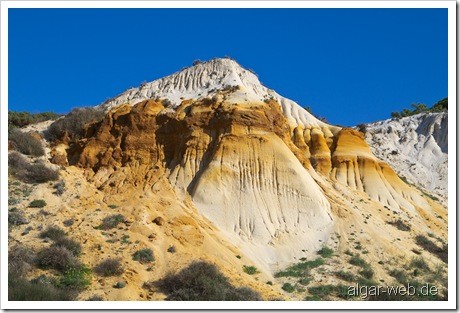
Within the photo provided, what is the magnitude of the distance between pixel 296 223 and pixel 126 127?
1109 cm

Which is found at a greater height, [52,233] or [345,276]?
[52,233]

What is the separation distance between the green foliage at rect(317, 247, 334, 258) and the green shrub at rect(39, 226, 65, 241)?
38.2 feet

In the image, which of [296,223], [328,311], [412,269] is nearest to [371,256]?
[412,269]

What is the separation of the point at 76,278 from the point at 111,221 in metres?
4.66

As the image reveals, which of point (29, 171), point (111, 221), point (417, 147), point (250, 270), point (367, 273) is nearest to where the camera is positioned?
point (250, 270)

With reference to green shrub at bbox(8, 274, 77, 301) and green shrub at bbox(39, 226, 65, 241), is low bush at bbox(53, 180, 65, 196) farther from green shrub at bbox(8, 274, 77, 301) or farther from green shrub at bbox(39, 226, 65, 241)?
green shrub at bbox(8, 274, 77, 301)

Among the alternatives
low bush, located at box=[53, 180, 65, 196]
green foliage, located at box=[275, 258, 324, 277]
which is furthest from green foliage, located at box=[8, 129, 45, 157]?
green foliage, located at box=[275, 258, 324, 277]

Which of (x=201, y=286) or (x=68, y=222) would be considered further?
(x=68, y=222)

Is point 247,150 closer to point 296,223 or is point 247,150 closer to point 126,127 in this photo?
point 296,223

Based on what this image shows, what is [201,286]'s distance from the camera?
23.0 metres

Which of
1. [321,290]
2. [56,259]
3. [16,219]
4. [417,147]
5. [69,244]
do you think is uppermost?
[417,147]

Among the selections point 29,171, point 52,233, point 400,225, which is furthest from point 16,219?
point 400,225

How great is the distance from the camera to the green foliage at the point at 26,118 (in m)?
40.4

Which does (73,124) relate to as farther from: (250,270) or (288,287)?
(288,287)
